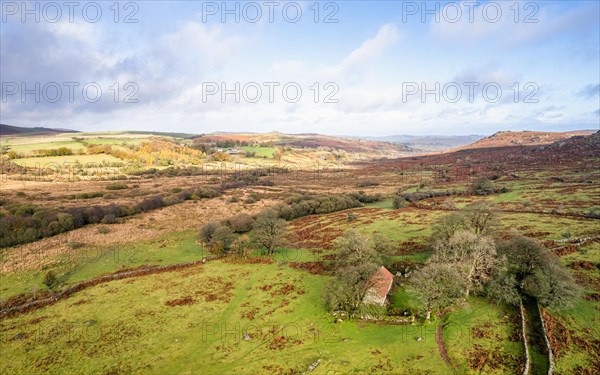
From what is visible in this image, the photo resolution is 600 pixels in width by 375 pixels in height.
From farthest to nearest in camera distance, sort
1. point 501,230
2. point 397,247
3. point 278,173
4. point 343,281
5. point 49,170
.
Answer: point 278,173 < point 49,170 < point 501,230 < point 397,247 < point 343,281

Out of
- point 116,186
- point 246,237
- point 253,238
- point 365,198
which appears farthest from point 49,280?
point 365,198

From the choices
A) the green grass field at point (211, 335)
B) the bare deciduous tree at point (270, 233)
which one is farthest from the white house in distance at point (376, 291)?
the bare deciduous tree at point (270, 233)

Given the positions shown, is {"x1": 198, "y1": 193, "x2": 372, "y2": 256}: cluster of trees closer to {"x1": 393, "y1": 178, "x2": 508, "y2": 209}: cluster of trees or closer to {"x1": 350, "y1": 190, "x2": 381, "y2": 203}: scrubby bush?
{"x1": 350, "y1": 190, "x2": 381, "y2": 203}: scrubby bush

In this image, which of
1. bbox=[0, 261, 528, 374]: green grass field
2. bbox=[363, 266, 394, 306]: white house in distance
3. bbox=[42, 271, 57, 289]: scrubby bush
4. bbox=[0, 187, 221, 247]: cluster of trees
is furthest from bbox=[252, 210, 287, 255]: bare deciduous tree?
bbox=[0, 187, 221, 247]: cluster of trees

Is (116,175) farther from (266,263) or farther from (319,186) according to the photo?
(266,263)

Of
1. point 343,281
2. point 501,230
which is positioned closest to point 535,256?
point 343,281

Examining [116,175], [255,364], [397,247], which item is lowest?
[255,364]

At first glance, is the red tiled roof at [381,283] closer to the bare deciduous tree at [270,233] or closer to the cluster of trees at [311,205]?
the bare deciduous tree at [270,233]
